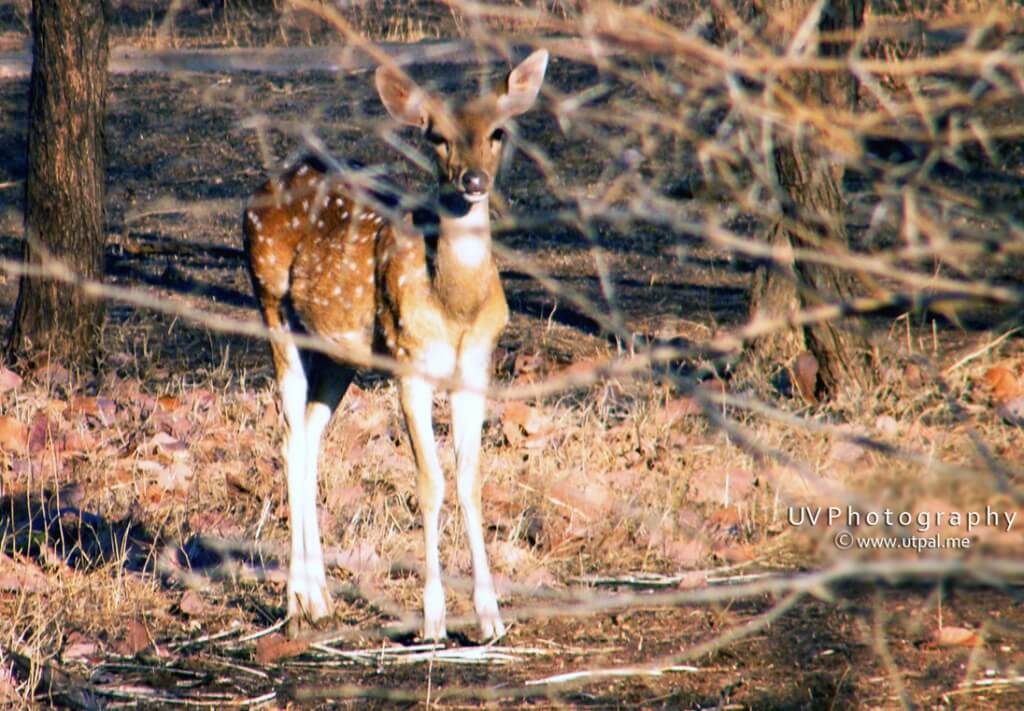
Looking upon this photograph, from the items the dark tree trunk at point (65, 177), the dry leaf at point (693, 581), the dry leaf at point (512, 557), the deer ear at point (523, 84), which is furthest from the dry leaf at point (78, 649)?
the dark tree trunk at point (65, 177)

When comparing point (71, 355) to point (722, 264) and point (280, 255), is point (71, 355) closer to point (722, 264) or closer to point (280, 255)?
point (280, 255)

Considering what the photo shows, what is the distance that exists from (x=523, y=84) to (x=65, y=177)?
15.4 feet

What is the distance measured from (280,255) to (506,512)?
1.55 metres

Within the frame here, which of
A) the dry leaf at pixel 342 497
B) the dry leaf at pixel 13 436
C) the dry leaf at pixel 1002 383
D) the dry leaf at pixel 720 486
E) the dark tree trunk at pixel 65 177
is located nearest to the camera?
the dry leaf at pixel 720 486

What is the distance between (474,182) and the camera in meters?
6.11

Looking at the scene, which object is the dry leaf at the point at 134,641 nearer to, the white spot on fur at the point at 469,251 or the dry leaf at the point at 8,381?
the white spot on fur at the point at 469,251

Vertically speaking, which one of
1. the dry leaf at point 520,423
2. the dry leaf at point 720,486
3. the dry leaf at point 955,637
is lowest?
the dry leaf at point 955,637

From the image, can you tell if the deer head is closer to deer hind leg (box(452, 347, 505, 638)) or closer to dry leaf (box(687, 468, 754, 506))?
deer hind leg (box(452, 347, 505, 638))

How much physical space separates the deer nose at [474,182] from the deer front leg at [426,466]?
30.0 inches

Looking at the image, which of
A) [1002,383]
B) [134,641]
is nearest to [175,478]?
[134,641]

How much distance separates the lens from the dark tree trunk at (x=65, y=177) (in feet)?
33.5

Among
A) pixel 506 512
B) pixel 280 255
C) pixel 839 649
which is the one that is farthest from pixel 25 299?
pixel 839 649

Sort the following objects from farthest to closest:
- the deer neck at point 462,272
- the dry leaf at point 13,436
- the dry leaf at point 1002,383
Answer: the dry leaf at point 1002,383 → the dry leaf at point 13,436 → the deer neck at point 462,272

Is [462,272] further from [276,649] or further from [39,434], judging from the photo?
[39,434]
